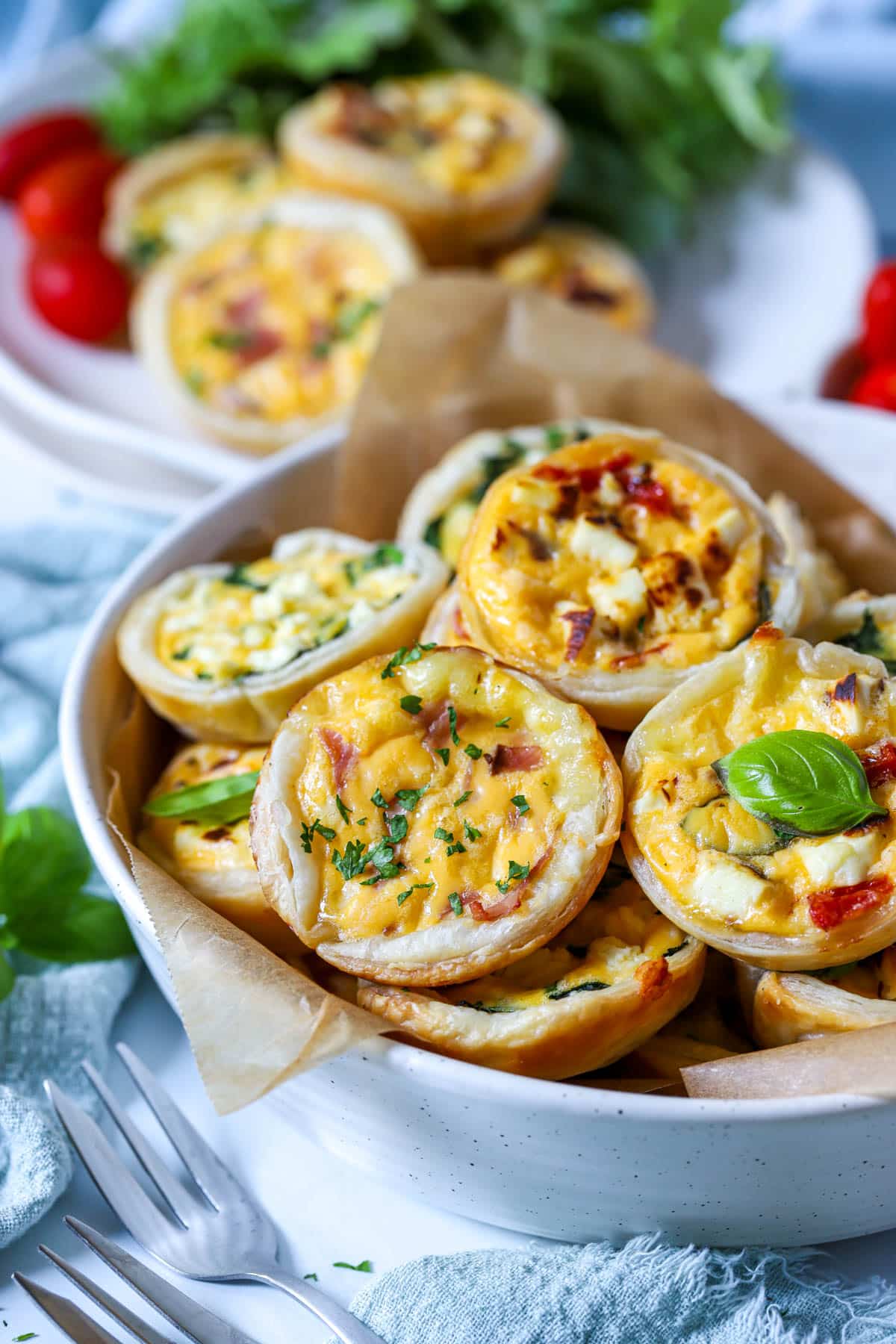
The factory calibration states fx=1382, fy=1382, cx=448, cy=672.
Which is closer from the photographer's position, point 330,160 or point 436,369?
point 436,369

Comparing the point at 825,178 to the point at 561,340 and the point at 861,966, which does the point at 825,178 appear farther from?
the point at 861,966

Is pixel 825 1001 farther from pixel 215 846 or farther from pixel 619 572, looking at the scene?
pixel 215 846

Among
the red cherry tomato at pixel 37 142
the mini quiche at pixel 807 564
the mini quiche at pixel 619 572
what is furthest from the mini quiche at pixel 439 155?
the mini quiche at pixel 619 572

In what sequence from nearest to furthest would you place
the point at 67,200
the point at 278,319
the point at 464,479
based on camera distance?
the point at 464,479 < the point at 278,319 < the point at 67,200

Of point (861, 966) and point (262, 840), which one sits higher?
point (262, 840)

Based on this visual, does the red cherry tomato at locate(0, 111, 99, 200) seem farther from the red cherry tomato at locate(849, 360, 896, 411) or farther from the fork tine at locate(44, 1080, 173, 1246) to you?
the fork tine at locate(44, 1080, 173, 1246)

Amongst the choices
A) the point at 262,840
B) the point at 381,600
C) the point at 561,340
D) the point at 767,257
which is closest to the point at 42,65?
the point at 767,257

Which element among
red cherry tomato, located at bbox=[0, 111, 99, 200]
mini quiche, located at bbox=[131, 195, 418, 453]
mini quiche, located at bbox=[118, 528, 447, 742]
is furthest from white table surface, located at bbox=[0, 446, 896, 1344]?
red cherry tomato, located at bbox=[0, 111, 99, 200]

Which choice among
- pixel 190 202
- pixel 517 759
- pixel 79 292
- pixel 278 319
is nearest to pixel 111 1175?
pixel 517 759
